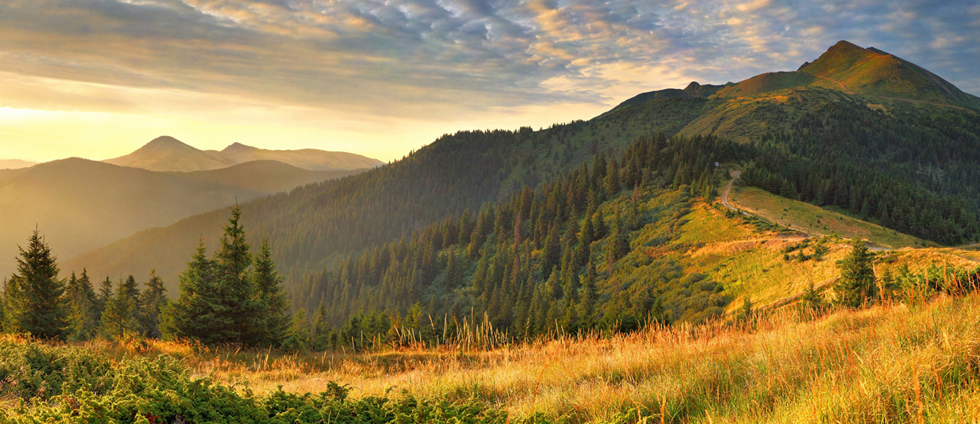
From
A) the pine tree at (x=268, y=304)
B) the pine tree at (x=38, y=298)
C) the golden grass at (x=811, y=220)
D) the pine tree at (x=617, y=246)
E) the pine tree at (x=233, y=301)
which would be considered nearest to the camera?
the pine tree at (x=233, y=301)

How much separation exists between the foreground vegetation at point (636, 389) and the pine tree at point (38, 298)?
21744 mm

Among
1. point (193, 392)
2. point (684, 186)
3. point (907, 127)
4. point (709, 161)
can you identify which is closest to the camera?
point (193, 392)

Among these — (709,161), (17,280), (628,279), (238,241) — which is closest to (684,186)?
(709,161)

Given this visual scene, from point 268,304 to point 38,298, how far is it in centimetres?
1196

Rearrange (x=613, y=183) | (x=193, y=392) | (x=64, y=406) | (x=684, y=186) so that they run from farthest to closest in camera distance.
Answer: (x=613, y=183) < (x=684, y=186) < (x=193, y=392) < (x=64, y=406)

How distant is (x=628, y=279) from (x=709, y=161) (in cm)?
4418

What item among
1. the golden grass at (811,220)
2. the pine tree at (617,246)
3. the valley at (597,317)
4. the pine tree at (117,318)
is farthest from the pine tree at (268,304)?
the golden grass at (811,220)

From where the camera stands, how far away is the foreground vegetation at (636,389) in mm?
4246

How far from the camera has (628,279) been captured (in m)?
65.0

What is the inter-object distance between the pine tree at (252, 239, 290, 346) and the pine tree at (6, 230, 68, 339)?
995 centimetres

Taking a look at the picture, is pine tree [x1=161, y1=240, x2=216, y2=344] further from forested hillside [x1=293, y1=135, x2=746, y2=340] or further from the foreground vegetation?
→ forested hillside [x1=293, y1=135, x2=746, y2=340]

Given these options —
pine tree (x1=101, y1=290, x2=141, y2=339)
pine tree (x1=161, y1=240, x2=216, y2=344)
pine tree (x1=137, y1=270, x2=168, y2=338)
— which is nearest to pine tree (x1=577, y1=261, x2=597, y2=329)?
pine tree (x1=161, y1=240, x2=216, y2=344)

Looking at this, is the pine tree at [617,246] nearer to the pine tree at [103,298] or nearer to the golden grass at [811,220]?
the golden grass at [811,220]

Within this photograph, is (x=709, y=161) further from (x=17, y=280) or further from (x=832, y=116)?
(x=832, y=116)
